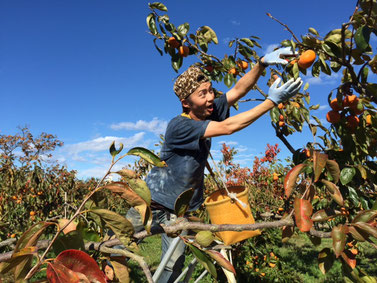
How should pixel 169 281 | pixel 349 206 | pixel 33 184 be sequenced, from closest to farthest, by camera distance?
pixel 349 206
pixel 169 281
pixel 33 184

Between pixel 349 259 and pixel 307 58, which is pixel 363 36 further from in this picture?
pixel 349 259

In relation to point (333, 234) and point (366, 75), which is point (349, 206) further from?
point (333, 234)

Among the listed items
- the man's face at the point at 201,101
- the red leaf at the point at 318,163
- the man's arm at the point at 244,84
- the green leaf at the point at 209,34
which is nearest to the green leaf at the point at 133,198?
the red leaf at the point at 318,163

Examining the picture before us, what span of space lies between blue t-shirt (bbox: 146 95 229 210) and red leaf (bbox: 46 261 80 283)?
1.53 metres

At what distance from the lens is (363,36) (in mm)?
1460

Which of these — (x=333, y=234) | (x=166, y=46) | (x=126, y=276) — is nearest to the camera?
(x=126, y=276)

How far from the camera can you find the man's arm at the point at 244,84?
2.49 meters

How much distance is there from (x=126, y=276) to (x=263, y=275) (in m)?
2.92

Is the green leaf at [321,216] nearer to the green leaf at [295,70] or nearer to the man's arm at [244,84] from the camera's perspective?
the green leaf at [295,70]

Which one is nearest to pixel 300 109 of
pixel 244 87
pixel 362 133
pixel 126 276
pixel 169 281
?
pixel 244 87

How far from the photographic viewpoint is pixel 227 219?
6.42 ft

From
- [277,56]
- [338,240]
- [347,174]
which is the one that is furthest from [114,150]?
[277,56]

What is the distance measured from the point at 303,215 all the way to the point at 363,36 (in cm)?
103

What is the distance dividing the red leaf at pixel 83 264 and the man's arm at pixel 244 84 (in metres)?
2.15
